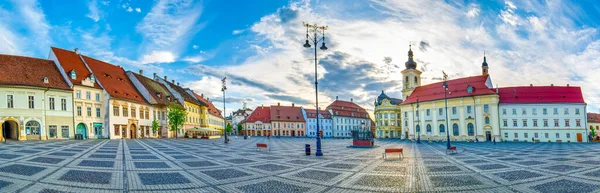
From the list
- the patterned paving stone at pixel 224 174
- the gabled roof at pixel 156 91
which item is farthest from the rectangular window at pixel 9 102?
the patterned paving stone at pixel 224 174

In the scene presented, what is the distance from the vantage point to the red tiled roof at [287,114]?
107m

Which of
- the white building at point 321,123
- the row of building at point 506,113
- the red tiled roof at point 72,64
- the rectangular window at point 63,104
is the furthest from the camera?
the white building at point 321,123

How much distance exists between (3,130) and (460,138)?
6677 cm

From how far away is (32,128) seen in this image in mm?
40000

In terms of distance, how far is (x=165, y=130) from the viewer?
62.6 metres

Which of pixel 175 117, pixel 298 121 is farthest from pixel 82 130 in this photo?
pixel 298 121

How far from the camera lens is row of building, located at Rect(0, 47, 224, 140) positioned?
3922 cm

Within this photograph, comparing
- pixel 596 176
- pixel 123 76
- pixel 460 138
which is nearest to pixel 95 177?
pixel 596 176

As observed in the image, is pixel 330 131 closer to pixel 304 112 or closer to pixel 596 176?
pixel 304 112

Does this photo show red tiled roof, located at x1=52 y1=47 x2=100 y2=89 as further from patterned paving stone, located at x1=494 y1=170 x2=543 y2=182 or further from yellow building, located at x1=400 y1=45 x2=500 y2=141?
yellow building, located at x1=400 y1=45 x2=500 y2=141

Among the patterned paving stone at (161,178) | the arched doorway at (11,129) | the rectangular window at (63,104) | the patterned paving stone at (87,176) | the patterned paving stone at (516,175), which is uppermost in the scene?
the rectangular window at (63,104)

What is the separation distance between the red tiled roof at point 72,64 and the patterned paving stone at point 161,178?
129 feet

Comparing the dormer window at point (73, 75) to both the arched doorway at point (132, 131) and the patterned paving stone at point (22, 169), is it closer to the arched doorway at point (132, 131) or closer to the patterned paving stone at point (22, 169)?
the arched doorway at point (132, 131)

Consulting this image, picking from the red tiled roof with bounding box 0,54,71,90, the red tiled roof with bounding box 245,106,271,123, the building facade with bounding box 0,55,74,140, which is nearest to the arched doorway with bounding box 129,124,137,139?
the building facade with bounding box 0,55,74,140
